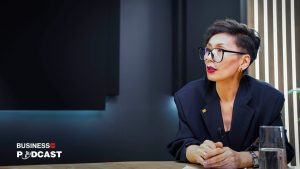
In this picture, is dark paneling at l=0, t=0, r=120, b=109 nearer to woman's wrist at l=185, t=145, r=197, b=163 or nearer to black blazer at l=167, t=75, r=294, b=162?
black blazer at l=167, t=75, r=294, b=162

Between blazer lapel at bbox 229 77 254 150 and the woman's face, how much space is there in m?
0.12

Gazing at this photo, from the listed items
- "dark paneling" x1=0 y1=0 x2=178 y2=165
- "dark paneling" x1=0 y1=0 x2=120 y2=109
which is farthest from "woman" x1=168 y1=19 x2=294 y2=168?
"dark paneling" x1=0 y1=0 x2=178 y2=165

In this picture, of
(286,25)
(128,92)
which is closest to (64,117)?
(128,92)

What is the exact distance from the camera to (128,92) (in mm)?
3891

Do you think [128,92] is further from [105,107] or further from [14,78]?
[14,78]

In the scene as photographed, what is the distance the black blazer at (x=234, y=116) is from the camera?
1874mm

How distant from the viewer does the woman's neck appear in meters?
1.95

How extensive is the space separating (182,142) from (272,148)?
0.78 m

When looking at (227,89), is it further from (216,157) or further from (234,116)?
(216,157)

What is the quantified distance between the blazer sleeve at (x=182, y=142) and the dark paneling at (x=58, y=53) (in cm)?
183

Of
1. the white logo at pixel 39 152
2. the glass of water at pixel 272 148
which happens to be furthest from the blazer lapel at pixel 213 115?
the white logo at pixel 39 152

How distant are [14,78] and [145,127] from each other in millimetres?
1262

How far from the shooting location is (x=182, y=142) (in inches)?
72.6

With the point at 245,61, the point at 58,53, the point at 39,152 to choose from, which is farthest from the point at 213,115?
the point at 39,152
